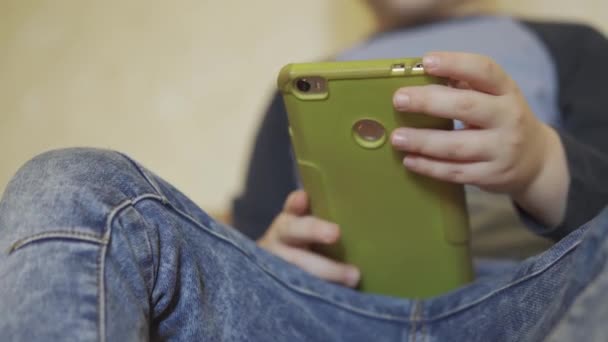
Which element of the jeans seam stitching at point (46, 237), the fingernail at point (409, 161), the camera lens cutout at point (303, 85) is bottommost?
the fingernail at point (409, 161)

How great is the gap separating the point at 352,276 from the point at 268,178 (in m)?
0.31

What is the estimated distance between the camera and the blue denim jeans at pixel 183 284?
294 millimetres

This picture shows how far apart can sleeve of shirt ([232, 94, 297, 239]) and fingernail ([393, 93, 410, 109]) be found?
379 millimetres

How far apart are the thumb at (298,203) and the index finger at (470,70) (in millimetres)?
158

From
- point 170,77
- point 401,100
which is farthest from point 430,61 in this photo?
point 170,77

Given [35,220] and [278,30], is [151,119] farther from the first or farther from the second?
[35,220]

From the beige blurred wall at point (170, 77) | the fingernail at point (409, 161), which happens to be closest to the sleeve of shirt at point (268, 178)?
the beige blurred wall at point (170, 77)

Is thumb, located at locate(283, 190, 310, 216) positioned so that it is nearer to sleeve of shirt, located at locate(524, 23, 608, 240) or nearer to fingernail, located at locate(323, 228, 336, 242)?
fingernail, located at locate(323, 228, 336, 242)

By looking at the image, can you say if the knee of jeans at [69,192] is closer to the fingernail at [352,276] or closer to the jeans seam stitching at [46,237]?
the jeans seam stitching at [46,237]

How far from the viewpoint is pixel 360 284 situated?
0.51 m

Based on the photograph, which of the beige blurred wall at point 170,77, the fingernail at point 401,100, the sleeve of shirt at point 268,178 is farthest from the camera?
the beige blurred wall at point 170,77

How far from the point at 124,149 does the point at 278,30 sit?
321 millimetres

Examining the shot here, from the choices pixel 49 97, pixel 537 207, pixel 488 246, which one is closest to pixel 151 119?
pixel 49 97

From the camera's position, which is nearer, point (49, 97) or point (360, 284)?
point (360, 284)
